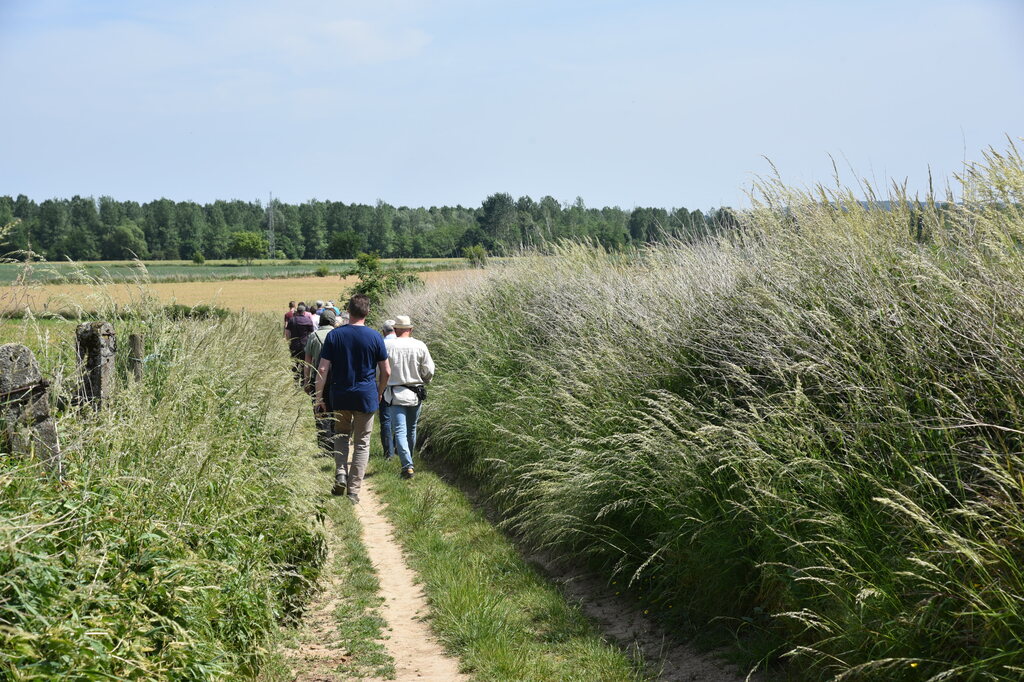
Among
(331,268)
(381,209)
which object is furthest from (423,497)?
(381,209)

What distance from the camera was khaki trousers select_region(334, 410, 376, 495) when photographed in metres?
9.02

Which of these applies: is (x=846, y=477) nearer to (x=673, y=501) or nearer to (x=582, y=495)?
(x=673, y=501)

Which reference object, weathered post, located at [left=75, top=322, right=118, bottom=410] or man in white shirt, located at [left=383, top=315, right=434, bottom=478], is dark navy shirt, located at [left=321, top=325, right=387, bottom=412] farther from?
weathered post, located at [left=75, top=322, right=118, bottom=410]

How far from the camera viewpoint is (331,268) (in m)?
83.3

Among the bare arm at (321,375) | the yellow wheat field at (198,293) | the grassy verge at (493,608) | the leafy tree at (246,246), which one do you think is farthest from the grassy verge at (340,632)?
A: the leafy tree at (246,246)

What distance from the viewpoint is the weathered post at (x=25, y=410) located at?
3750mm

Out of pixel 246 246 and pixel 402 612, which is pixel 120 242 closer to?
pixel 246 246

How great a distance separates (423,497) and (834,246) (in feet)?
16.9

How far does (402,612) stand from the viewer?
6.27 metres

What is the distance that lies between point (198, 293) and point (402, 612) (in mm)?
46586

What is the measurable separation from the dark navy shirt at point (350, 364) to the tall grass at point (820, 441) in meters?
1.69

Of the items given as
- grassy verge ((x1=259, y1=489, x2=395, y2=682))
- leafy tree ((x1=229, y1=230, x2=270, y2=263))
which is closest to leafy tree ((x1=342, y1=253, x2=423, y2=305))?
grassy verge ((x1=259, y1=489, x2=395, y2=682))

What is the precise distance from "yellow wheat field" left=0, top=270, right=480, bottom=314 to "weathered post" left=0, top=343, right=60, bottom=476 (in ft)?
5.49

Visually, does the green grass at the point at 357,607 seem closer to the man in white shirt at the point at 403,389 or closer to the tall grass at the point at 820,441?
the tall grass at the point at 820,441
